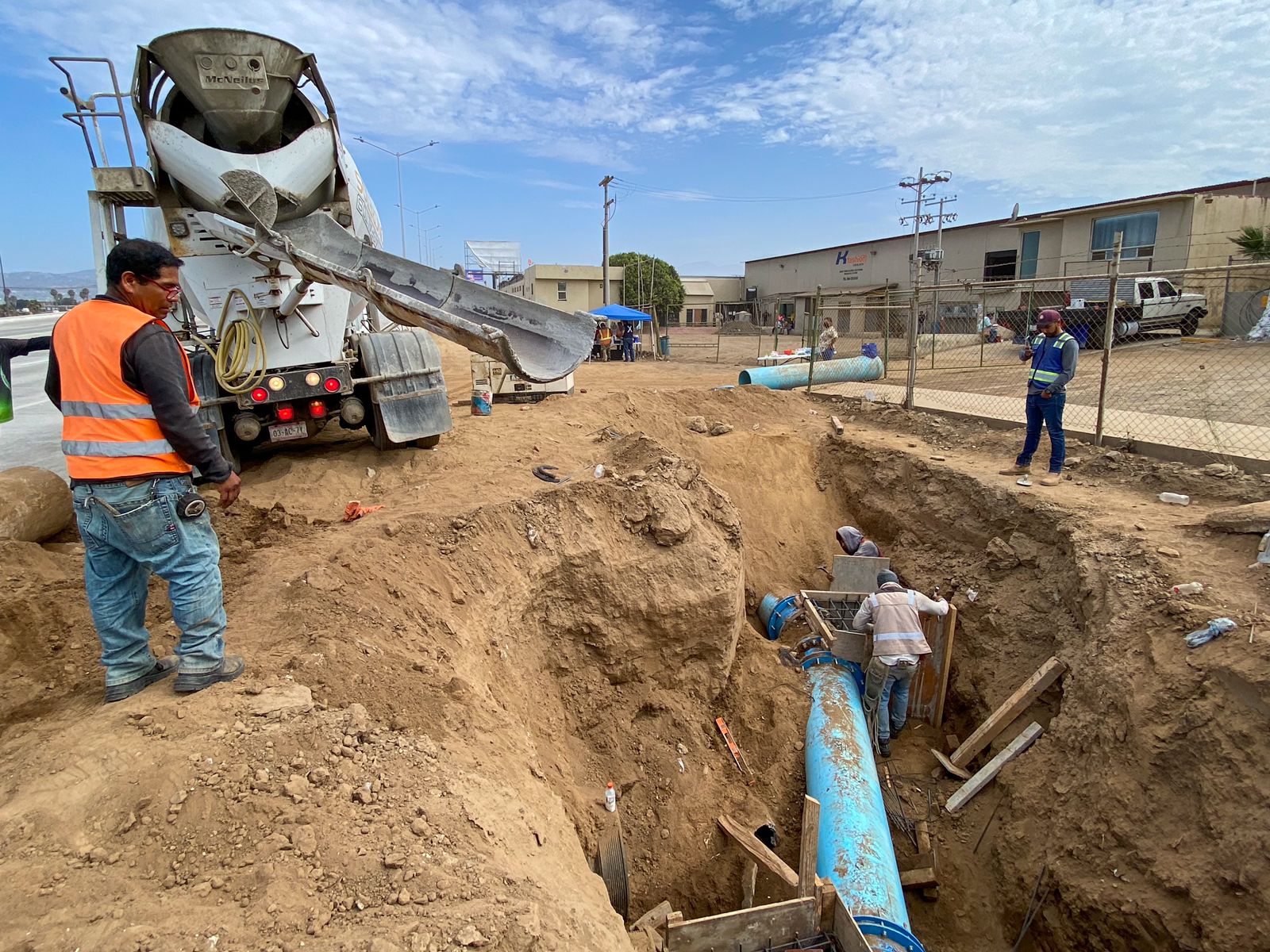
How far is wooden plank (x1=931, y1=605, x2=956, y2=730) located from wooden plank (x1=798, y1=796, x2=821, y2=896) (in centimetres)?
259

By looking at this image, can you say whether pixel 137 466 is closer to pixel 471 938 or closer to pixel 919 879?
pixel 471 938

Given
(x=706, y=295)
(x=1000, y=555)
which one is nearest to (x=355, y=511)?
(x=1000, y=555)

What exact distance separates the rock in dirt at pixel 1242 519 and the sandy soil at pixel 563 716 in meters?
0.13

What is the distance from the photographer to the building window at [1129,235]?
2247 centimetres

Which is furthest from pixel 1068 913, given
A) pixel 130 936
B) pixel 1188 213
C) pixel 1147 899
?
pixel 1188 213

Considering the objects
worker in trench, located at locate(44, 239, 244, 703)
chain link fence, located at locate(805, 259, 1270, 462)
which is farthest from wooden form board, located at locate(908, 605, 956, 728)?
worker in trench, located at locate(44, 239, 244, 703)

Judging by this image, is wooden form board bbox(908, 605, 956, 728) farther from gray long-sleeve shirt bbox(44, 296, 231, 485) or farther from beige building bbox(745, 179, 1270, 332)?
gray long-sleeve shirt bbox(44, 296, 231, 485)

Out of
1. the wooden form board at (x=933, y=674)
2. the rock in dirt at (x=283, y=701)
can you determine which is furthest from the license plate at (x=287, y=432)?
the wooden form board at (x=933, y=674)

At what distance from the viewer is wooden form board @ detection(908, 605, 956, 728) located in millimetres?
6848

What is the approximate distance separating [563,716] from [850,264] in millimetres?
40525

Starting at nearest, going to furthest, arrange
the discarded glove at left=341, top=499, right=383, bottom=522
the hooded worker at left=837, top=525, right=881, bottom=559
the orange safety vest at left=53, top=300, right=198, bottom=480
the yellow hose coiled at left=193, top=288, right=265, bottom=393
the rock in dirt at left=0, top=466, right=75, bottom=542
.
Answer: the orange safety vest at left=53, top=300, right=198, bottom=480 → the rock in dirt at left=0, top=466, right=75, bottom=542 → the discarded glove at left=341, top=499, right=383, bottom=522 → the yellow hose coiled at left=193, top=288, right=265, bottom=393 → the hooded worker at left=837, top=525, right=881, bottom=559

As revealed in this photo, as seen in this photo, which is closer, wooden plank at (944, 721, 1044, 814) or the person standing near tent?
wooden plank at (944, 721, 1044, 814)

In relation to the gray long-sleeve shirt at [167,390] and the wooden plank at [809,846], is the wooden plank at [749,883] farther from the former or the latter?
the gray long-sleeve shirt at [167,390]

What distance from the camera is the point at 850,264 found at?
40438mm
